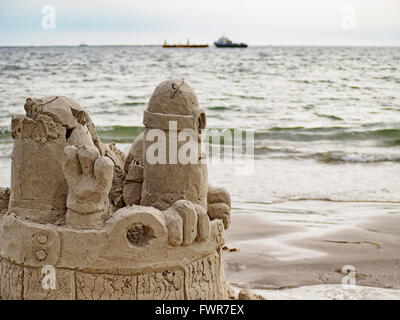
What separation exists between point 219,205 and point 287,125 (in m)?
11.1

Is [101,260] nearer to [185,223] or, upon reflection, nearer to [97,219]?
[97,219]

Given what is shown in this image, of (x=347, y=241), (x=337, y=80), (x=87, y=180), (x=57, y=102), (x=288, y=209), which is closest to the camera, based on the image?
(x=87, y=180)

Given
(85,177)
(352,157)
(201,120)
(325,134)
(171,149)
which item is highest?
(201,120)

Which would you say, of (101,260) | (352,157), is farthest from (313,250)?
(352,157)

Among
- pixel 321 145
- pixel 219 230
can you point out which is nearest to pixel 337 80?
pixel 321 145

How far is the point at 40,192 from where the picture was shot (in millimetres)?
3020

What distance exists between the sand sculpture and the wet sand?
184cm

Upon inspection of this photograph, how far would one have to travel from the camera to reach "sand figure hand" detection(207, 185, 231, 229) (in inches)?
135

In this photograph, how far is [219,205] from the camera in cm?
345

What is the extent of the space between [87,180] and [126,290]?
631 millimetres

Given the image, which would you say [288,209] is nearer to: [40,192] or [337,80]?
[40,192]

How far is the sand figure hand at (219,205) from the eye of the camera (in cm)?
343

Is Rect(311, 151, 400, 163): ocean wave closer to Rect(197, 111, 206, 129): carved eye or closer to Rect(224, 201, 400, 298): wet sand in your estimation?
Rect(224, 201, 400, 298): wet sand

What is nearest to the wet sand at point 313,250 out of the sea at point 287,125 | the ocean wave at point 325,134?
the sea at point 287,125
